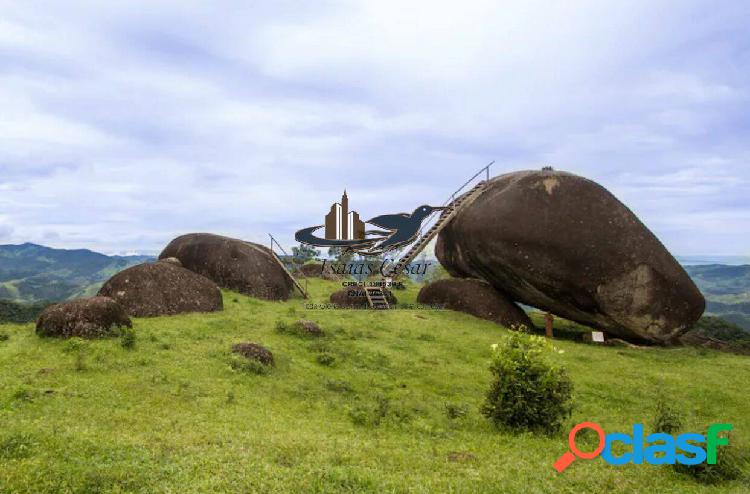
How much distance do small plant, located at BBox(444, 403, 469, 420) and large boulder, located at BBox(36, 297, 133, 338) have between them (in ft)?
38.5

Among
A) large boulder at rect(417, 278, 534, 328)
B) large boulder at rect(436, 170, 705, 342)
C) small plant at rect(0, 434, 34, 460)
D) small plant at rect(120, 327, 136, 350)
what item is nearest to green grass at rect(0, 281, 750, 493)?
small plant at rect(0, 434, 34, 460)

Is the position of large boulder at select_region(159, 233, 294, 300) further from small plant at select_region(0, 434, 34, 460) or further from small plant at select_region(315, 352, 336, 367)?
small plant at select_region(0, 434, 34, 460)

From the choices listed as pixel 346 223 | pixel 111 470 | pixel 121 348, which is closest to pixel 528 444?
pixel 111 470

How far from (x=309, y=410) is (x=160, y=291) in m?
13.2

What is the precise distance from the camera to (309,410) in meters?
13.6

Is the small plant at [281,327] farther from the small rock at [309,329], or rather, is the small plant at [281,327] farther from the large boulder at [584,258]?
the large boulder at [584,258]

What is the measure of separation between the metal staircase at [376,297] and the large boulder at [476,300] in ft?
8.25

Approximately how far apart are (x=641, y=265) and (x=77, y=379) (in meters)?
25.0

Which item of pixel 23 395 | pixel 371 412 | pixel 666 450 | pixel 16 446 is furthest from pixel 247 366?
pixel 666 450

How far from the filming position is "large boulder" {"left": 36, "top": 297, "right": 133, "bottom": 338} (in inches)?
654

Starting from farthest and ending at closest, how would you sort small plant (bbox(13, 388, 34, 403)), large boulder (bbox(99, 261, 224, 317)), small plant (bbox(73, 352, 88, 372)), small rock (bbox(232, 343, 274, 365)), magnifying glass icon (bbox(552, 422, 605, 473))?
large boulder (bbox(99, 261, 224, 317))
small rock (bbox(232, 343, 274, 365))
small plant (bbox(73, 352, 88, 372))
small plant (bbox(13, 388, 34, 403))
magnifying glass icon (bbox(552, 422, 605, 473))

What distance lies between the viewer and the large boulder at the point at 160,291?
22.4 meters

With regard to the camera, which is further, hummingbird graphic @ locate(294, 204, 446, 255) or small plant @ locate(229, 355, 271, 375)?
hummingbird graphic @ locate(294, 204, 446, 255)

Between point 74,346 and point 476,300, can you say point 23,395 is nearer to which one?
point 74,346
